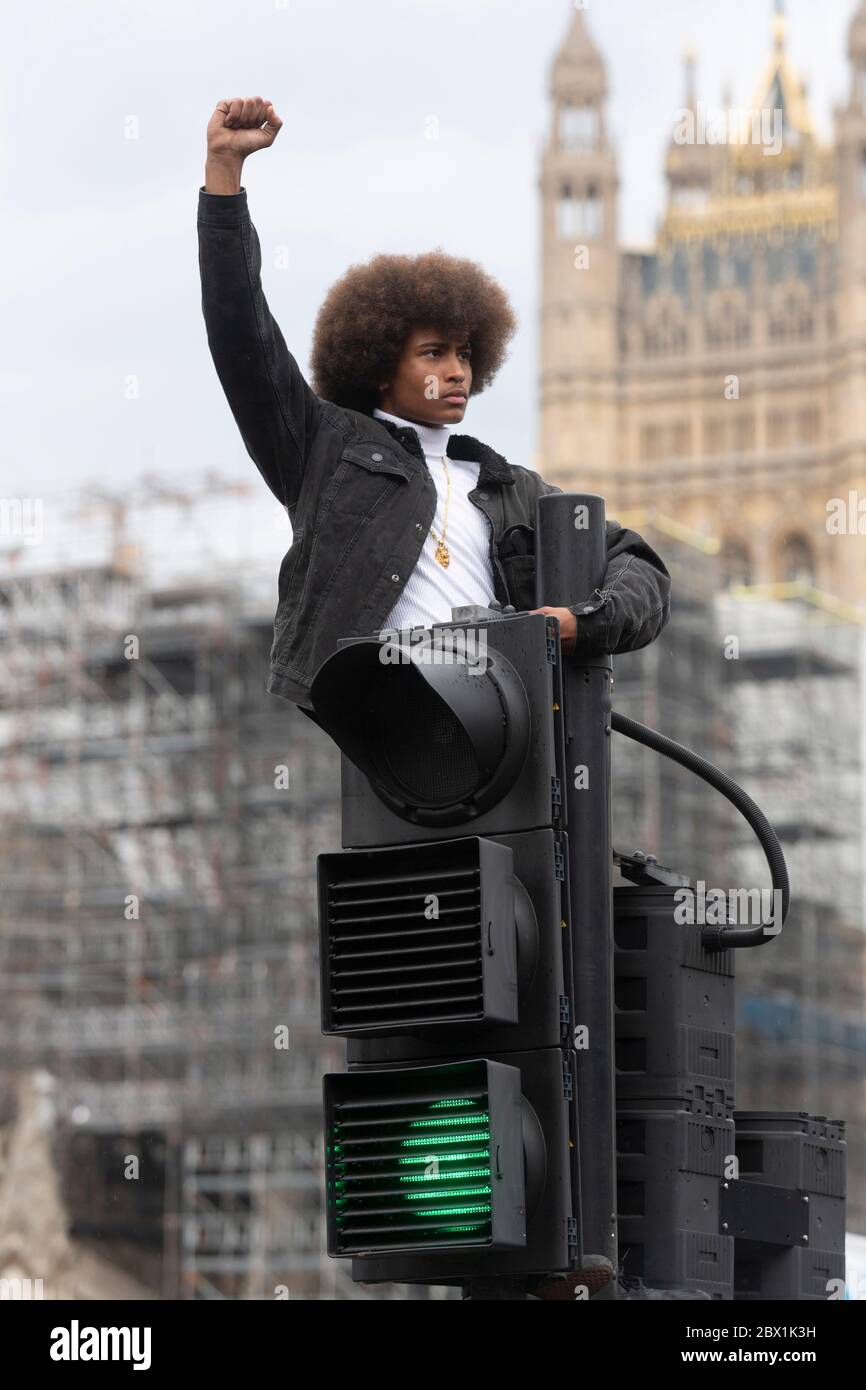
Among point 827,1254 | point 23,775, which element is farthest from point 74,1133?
point 827,1254

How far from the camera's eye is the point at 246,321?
3.73 m

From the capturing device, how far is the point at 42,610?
42.0 meters

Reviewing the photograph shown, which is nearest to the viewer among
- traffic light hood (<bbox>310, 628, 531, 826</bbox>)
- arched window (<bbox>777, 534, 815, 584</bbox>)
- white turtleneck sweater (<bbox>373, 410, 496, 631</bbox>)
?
traffic light hood (<bbox>310, 628, 531, 826</bbox>)

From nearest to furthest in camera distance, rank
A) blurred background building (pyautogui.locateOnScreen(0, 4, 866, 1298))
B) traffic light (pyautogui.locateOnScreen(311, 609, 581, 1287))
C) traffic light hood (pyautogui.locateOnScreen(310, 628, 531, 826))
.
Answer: traffic light (pyautogui.locateOnScreen(311, 609, 581, 1287)), traffic light hood (pyautogui.locateOnScreen(310, 628, 531, 826)), blurred background building (pyautogui.locateOnScreen(0, 4, 866, 1298))

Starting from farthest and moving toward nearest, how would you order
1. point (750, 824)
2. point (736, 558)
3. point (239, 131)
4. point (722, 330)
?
point (722, 330) < point (736, 558) < point (750, 824) < point (239, 131)

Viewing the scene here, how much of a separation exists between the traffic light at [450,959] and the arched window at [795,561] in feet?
250

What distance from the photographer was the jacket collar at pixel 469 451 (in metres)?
3.98

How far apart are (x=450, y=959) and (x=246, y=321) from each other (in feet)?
3.10

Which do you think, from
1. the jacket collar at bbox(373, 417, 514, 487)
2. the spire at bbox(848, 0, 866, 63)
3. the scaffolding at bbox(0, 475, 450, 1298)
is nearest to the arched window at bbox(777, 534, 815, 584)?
the spire at bbox(848, 0, 866, 63)

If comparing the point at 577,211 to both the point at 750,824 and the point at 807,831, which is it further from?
the point at 750,824

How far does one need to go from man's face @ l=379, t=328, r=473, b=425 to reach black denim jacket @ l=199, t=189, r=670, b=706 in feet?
0.34

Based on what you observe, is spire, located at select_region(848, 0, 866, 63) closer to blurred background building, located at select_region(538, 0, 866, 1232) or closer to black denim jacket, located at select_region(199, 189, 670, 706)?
blurred background building, located at select_region(538, 0, 866, 1232)

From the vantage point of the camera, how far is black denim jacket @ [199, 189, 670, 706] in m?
3.70

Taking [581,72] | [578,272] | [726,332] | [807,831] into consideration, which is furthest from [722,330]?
[807,831]
